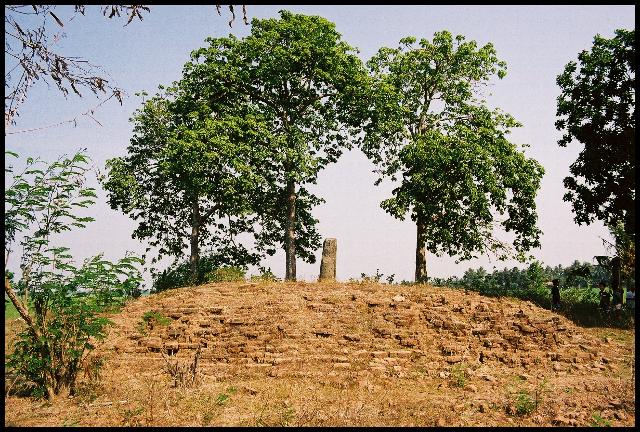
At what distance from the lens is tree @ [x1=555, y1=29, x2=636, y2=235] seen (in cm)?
1764

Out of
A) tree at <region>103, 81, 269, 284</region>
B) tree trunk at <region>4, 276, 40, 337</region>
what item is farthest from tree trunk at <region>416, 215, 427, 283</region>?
tree trunk at <region>4, 276, 40, 337</region>

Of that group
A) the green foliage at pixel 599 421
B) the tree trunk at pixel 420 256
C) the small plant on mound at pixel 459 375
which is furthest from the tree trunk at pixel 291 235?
the green foliage at pixel 599 421

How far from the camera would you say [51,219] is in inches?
315

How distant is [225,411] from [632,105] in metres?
18.6

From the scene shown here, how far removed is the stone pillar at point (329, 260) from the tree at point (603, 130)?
409 inches

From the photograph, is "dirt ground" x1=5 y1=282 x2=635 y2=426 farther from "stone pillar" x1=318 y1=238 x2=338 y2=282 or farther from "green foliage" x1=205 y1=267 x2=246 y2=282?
"green foliage" x1=205 y1=267 x2=246 y2=282

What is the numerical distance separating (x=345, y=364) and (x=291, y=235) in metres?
10.8

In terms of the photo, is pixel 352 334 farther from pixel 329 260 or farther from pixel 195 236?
pixel 195 236

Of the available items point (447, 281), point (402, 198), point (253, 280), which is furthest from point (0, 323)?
point (447, 281)

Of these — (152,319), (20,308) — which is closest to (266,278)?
(152,319)

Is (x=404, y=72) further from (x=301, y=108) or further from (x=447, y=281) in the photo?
(x=447, y=281)

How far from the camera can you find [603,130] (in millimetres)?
18297

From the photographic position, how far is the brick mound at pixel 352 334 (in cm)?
1120

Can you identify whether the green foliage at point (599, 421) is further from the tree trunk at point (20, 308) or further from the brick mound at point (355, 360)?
the tree trunk at point (20, 308)
